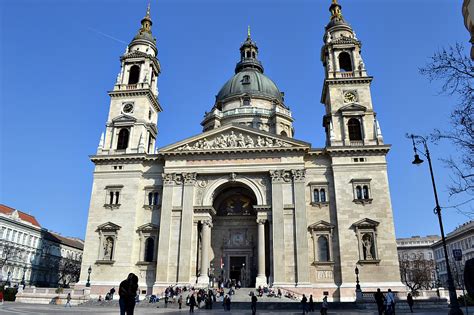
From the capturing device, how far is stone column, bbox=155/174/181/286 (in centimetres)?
3650

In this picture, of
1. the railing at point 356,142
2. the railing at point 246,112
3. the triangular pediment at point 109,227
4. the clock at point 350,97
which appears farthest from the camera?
the railing at point 246,112

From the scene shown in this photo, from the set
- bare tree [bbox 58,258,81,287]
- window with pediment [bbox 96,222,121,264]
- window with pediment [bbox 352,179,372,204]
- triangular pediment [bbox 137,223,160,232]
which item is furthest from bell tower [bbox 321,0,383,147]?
bare tree [bbox 58,258,81,287]

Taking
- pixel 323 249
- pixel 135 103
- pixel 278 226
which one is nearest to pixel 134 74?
pixel 135 103

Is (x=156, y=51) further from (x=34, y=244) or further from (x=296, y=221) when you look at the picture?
(x=34, y=244)

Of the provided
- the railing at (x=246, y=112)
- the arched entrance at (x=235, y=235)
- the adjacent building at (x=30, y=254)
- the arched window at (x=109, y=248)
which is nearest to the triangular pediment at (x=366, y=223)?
the arched entrance at (x=235, y=235)

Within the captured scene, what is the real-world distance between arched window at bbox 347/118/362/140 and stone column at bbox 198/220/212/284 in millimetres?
17613

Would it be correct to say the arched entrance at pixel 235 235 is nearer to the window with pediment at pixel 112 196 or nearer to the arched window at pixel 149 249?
the arched window at pixel 149 249

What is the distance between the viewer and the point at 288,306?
28578mm

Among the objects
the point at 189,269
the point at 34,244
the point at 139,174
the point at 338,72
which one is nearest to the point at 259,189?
the point at 189,269

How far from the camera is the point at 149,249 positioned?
1545 inches

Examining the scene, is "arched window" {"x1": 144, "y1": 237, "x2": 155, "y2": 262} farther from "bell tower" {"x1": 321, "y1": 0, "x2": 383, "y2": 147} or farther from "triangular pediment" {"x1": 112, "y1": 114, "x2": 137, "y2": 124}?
"bell tower" {"x1": 321, "y1": 0, "x2": 383, "y2": 147}

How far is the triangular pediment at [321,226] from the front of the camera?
122 ft

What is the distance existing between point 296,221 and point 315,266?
4478mm

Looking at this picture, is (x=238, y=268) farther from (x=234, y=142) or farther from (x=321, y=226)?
(x=234, y=142)
